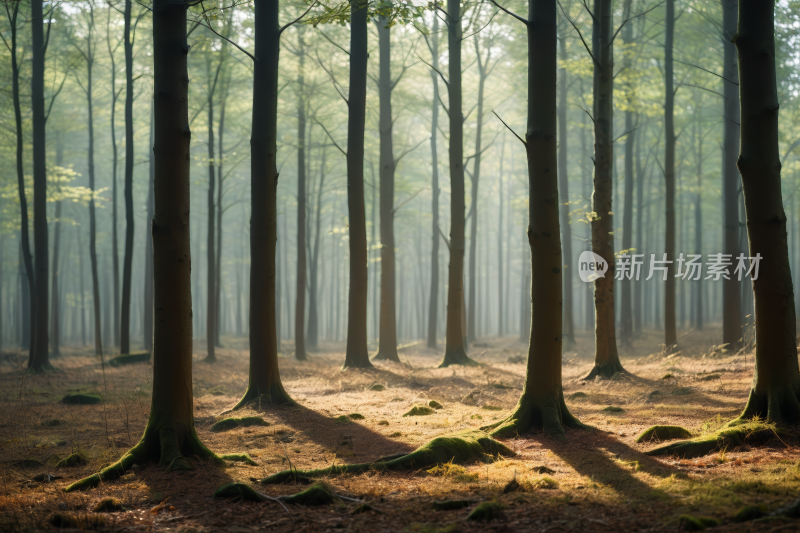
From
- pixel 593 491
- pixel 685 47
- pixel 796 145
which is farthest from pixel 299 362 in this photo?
pixel 796 145

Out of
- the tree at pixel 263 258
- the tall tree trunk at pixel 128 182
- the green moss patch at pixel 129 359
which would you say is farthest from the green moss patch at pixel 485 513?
the green moss patch at pixel 129 359

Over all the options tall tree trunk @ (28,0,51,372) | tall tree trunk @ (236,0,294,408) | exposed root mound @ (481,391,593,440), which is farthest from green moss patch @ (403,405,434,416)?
tall tree trunk @ (28,0,51,372)

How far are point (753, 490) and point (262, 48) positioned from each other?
8.78 metres

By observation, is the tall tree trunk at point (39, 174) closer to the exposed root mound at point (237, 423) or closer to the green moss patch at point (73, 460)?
the exposed root mound at point (237, 423)

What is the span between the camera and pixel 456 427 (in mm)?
6676

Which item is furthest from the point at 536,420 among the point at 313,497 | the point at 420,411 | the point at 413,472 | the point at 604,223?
the point at 604,223

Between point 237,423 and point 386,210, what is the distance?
9.33m

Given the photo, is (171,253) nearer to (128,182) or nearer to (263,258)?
(263,258)

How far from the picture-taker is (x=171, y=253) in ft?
17.1

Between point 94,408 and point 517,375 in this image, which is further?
point 517,375

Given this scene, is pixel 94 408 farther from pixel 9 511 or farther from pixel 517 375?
pixel 517 375

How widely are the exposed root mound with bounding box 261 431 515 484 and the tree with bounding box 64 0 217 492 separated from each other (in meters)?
1.25

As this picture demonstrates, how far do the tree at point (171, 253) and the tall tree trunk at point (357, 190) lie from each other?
6330 mm

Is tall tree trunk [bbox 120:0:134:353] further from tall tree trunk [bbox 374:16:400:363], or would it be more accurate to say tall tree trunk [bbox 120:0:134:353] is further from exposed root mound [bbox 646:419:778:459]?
exposed root mound [bbox 646:419:778:459]
